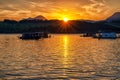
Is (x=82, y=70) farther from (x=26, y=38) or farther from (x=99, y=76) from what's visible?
(x=26, y=38)

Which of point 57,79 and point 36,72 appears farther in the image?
point 36,72

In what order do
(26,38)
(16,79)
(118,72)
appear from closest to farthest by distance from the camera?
(16,79)
(118,72)
(26,38)

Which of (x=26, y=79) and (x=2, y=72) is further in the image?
(x=2, y=72)

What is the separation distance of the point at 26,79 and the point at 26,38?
149560mm

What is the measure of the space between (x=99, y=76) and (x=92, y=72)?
3.55m

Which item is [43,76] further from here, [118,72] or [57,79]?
[118,72]

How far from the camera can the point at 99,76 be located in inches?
1688

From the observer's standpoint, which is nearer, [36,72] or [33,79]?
[33,79]

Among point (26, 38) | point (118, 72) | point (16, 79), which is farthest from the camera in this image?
point (26, 38)

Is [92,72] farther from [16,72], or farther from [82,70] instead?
[16,72]

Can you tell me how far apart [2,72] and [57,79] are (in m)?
9.89

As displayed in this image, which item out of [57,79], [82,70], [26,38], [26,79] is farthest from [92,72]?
[26,38]

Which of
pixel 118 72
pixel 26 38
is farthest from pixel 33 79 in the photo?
pixel 26 38

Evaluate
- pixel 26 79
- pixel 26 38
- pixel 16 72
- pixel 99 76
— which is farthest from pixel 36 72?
pixel 26 38
